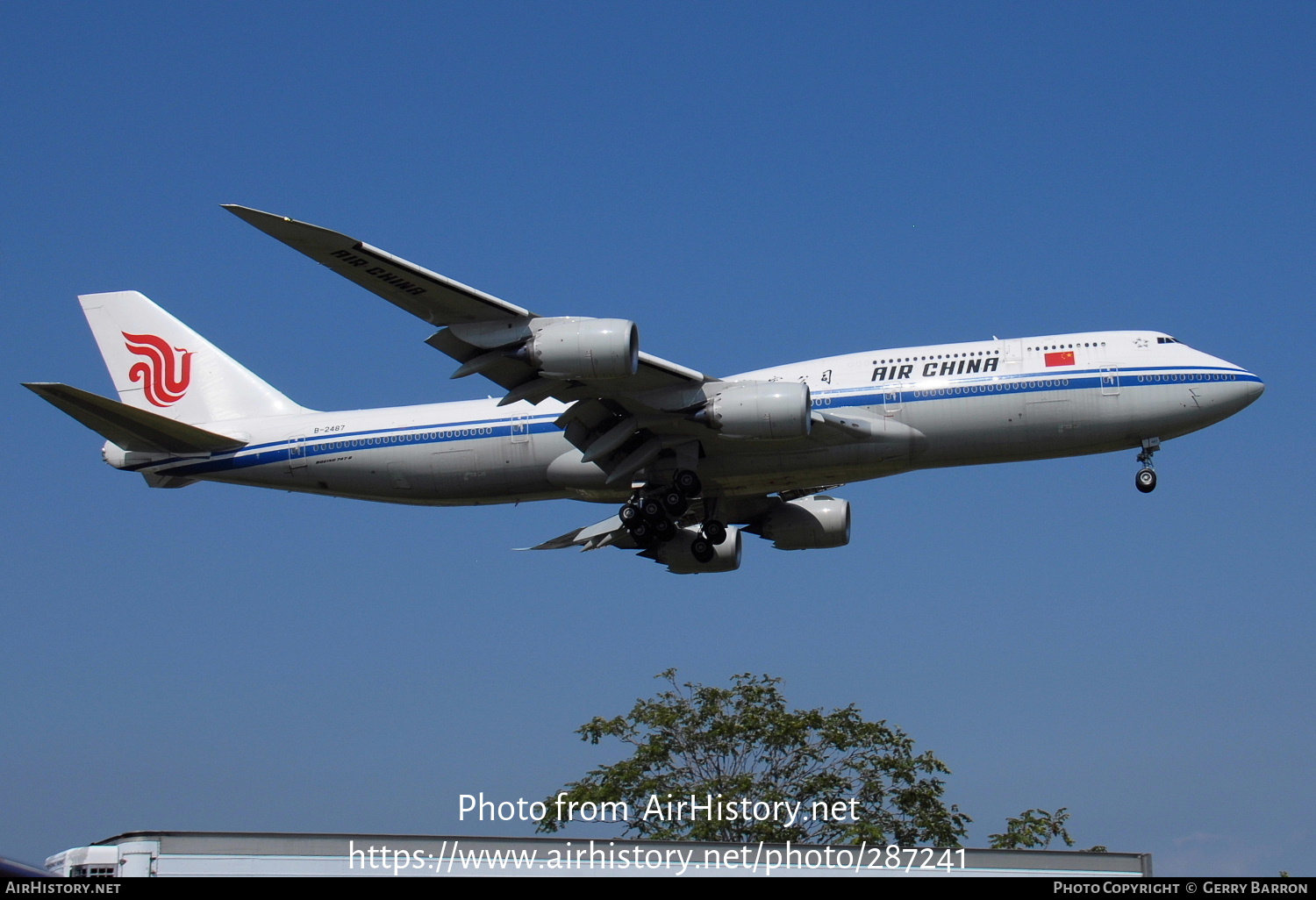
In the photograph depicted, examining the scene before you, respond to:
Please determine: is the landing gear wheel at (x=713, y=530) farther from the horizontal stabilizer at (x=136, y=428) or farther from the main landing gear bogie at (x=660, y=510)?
the horizontal stabilizer at (x=136, y=428)

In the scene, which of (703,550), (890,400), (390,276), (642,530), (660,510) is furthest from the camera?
(703,550)

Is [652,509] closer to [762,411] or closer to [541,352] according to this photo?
[762,411]

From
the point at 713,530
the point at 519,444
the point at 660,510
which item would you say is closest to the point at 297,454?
the point at 519,444

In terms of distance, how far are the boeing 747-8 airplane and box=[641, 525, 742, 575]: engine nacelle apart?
4.81 ft

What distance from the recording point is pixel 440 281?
97.4 feet

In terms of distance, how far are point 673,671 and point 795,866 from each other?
20564 millimetres

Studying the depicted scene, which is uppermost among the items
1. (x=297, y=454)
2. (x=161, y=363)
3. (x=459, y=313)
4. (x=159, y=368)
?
(x=161, y=363)

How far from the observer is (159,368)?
41.4 m

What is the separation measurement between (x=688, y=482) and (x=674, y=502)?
26.4 inches

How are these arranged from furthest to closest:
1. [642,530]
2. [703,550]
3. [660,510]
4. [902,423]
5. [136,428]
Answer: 1. [703,550]
2. [136,428]
3. [642,530]
4. [660,510]
5. [902,423]

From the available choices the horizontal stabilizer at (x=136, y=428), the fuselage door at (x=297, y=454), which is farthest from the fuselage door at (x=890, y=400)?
the horizontal stabilizer at (x=136, y=428)

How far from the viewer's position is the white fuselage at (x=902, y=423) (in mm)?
33312
